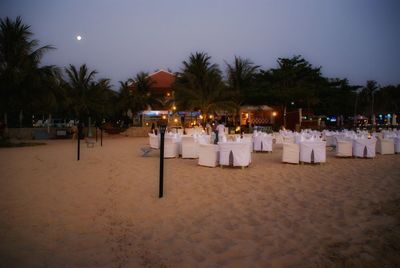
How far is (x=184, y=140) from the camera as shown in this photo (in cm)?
1162

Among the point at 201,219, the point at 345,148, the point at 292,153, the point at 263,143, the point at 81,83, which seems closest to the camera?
the point at 201,219

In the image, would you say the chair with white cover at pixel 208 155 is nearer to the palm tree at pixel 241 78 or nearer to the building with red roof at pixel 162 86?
the palm tree at pixel 241 78

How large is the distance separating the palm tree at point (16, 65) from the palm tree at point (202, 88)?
12.9 meters

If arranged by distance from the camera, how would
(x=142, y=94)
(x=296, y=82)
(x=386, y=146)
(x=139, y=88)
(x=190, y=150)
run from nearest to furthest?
1. (x=190, y=150)
2. (x=386, y=146)
3. (x=142, y=94)
4. (x=139, y=88)
5. (x=296, y=82)

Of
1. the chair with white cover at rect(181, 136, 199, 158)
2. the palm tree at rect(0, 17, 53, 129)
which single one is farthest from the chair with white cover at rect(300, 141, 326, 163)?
the palm tree at rect(0, 17, 53, 129)

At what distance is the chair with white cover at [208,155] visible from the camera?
9.50 meters

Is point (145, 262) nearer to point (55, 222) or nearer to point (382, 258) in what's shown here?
point (55, 222)

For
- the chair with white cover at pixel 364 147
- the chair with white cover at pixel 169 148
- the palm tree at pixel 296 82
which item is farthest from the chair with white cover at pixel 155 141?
the palm tree at pixel 296 82

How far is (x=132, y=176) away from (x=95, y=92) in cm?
2210

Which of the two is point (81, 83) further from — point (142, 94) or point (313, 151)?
point (313, 151)

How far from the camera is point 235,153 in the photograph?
30.4ft

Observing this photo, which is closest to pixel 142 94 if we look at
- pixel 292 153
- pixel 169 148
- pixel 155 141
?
pixel 155 141

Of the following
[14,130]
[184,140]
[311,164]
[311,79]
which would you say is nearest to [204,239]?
[311,164]

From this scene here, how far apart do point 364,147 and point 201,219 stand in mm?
8735
